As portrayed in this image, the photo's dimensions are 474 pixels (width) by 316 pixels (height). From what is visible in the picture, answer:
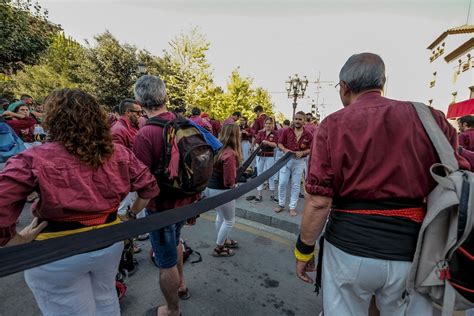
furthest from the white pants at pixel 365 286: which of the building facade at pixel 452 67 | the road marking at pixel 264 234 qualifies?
the building facade at pixel 452 67

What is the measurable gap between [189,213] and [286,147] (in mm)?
3527

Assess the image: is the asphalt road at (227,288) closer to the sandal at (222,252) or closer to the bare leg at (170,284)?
the sandal at (222,252)

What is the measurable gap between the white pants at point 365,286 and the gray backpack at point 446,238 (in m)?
0.07

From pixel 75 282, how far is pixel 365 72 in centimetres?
206

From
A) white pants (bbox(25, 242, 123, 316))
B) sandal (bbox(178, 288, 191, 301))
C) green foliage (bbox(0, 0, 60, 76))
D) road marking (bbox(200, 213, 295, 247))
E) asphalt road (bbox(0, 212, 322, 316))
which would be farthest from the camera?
green foliage (bbox(0, 0, 60, 76))

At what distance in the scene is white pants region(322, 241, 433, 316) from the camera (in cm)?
130

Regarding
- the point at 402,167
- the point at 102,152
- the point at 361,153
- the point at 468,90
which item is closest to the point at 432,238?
the point at 402,167

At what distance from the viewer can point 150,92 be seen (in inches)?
81.8

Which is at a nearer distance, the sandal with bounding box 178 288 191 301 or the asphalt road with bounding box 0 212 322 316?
the asphalt road with bounding box 0 212 322 316

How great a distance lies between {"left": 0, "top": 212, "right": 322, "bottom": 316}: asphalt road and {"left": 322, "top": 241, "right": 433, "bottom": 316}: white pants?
1260 mm

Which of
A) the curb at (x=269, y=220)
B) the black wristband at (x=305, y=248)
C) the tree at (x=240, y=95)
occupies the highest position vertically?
the tree at (x=240, y=95)

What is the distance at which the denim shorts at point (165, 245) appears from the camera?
206 centimetres

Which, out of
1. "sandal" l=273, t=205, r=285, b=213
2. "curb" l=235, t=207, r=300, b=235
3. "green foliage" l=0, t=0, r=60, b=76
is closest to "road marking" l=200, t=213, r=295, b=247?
"curb" l=235, t=207, r=300, b=235

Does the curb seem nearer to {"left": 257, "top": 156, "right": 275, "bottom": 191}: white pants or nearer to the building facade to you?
{"left": 257, "top": 156, "right": 275, "bottom": 191}: white pants
